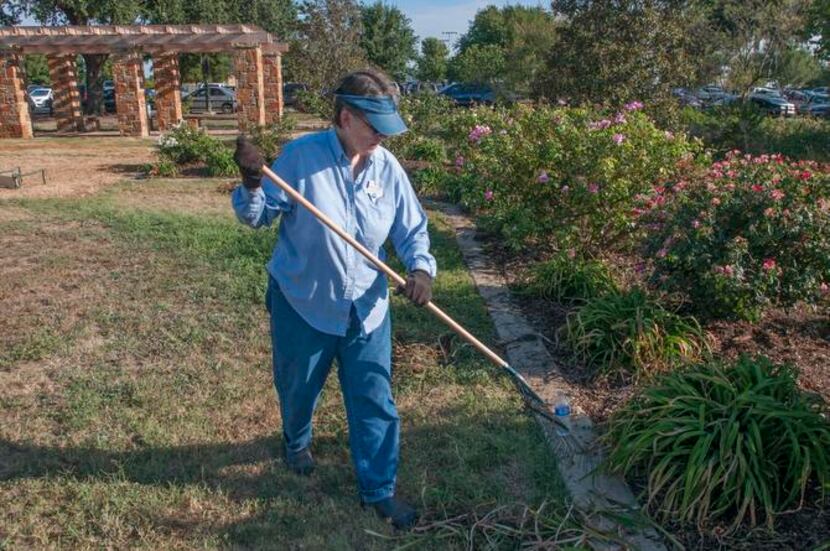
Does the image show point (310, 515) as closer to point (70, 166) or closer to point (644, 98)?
point (644, 98)

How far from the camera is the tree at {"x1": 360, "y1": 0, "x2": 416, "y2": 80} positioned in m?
38.2

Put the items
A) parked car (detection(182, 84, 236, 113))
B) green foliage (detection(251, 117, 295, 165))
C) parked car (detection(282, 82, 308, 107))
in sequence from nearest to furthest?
1. green foliage (detection(251, 117, 295, 165))
2. parked car (detection(182, 84, 236, 113))
3. parked car (detection(282, 82, 308, 107))

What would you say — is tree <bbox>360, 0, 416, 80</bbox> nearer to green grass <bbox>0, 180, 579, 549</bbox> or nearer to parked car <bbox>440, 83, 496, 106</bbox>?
parked car <bbox>440, 83, 496, 106</bbox>

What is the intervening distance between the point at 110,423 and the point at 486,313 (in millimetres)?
2668

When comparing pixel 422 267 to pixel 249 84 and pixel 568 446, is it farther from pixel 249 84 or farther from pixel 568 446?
pixel 249 84

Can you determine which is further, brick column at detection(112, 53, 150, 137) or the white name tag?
brick column at detection(112, 53, 150, 137)

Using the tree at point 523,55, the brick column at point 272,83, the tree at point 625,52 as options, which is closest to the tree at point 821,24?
the tree at point 625,52

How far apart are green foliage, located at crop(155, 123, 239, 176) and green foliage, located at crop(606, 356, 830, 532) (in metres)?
10.7

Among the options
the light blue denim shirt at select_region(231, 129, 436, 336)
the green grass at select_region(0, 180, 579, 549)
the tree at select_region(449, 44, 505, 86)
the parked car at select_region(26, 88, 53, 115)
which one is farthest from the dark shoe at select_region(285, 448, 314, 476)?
the parked car at select_region(26, 88, 53, 115)

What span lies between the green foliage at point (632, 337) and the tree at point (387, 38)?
34.0m

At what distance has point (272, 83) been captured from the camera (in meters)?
23.7

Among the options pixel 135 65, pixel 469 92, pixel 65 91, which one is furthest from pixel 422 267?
pixel 469 92

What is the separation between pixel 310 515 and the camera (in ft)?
10.6

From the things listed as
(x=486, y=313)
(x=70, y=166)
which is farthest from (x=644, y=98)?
(x=70, y=166)
